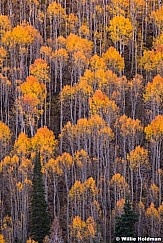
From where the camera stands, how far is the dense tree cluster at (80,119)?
198 ft

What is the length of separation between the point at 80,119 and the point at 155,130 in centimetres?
1000

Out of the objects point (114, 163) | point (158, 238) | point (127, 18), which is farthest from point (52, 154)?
point (127, 18)

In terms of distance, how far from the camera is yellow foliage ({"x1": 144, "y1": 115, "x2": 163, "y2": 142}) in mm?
67562

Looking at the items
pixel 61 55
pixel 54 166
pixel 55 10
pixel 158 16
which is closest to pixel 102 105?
pixel 54 166

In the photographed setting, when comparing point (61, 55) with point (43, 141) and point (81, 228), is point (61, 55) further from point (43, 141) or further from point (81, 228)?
point (81, 228)

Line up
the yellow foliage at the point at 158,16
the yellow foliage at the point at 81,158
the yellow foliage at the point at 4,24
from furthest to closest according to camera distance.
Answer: the yellow foliage at the point at 158,16
the yellow foliage at the point at 4,24
the yellow foliage at the point at 81,158

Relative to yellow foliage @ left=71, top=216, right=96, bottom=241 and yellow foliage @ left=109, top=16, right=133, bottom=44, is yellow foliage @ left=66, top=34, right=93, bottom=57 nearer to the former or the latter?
yellow foliage @ left=109, top=16, right=133, bottom=44

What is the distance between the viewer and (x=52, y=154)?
66625 mm

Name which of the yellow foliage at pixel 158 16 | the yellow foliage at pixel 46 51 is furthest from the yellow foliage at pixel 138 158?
the yellow foliage at pixel 158 16

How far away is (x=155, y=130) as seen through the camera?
67.8m

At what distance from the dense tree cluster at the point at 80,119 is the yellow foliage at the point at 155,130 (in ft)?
0.46

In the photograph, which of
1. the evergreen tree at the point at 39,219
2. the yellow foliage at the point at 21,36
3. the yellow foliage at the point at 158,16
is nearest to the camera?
the evergreen tree at the point at 39,219

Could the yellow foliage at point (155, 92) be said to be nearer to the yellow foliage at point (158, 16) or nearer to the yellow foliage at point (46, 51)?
the yellow foliage at point (46, 51)

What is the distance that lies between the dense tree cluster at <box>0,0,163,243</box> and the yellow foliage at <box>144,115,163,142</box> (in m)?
0.14
